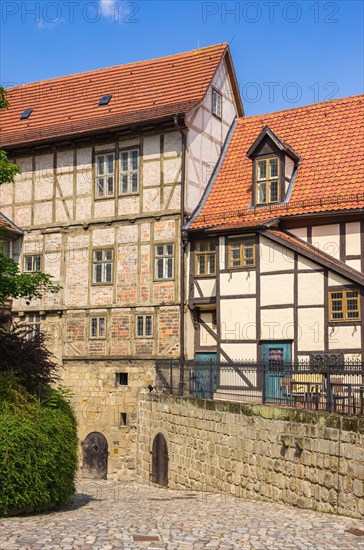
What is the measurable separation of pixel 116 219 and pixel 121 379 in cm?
485

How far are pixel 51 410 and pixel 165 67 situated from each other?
16.2 metres

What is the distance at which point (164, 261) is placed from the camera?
24.3m

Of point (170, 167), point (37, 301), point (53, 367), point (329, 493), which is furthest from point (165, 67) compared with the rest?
point (329, 493)

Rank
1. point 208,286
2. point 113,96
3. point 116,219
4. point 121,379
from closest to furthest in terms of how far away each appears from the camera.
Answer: point 208,286 < point 121,379 < point 116,219 < point 113,96


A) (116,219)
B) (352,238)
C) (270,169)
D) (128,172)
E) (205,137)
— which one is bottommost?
(352,238)

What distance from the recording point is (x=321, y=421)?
1465cm

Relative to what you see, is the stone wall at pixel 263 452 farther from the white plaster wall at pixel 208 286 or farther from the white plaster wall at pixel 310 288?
the white plaster wall at pixel 310 288

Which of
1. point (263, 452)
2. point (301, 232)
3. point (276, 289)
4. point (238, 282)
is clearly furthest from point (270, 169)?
point (263, 452)

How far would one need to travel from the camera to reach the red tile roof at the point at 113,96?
2536cm

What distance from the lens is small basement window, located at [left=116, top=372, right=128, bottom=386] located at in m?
24.7

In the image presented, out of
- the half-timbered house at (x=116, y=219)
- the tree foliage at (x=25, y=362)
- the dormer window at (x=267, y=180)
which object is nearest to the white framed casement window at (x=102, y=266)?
the half-timbered house at (x=116, y=219)

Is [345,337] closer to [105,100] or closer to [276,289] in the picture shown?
[276,289]

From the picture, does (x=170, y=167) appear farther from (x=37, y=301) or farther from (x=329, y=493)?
(x=329, y=493)

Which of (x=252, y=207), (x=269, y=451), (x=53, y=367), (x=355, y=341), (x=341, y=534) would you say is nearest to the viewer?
(x=341, y=534)
